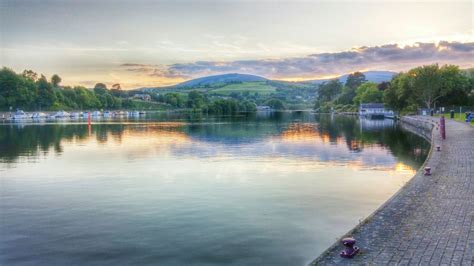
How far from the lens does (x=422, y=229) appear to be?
12359 mm

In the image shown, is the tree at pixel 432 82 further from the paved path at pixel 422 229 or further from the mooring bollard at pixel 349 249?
the mooring bollard at pixel 349 249

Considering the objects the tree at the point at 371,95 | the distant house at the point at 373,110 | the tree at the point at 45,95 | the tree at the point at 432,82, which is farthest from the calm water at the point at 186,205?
the tree at the point at 45,95

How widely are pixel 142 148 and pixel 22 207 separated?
23.9 m

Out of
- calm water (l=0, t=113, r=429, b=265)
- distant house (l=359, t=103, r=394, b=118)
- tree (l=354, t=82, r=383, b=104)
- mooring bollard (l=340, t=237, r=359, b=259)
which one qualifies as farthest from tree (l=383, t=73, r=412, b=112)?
mooring bollard (l=340, t=237, r=359, b=259)

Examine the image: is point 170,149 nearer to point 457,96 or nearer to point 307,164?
point 307,164

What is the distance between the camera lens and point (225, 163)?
104 ft

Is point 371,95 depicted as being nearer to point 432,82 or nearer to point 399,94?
point 399,94

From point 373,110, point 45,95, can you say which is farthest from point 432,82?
point 45,95

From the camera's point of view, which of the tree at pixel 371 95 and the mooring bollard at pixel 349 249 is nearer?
the mooring bollard at pixel 349 249

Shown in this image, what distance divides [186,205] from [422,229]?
31.2 feet

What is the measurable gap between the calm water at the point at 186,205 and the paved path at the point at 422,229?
1.61 meters

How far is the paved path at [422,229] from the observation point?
10133 millimetres

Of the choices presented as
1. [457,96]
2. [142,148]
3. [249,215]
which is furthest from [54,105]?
[249,215]

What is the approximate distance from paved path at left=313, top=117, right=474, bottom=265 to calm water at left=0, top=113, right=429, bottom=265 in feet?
5.28
